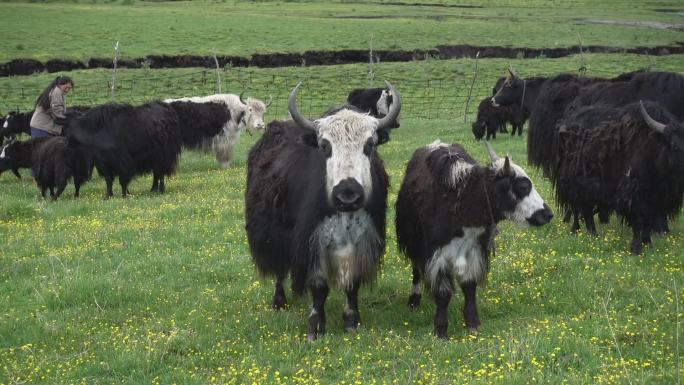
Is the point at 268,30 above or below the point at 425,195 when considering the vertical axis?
below

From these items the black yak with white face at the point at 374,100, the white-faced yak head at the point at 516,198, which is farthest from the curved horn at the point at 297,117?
the black yak with white face at the point at 374,100

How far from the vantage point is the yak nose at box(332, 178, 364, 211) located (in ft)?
18.4

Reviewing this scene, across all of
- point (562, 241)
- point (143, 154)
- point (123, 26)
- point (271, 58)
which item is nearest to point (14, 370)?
point (562, 241)

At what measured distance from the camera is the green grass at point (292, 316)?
5.36m

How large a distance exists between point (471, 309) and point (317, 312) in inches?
48.8

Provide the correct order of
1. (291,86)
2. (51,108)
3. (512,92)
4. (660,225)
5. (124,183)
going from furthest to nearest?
(291,86) < (512,92) < (51,108) < (124,183) < (660,225)

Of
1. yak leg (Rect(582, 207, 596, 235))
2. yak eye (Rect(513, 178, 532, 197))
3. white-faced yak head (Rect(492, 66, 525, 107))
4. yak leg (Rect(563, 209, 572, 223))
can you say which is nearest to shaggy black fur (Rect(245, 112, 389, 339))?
yak eye (Rect(513, 178, 532, 197))

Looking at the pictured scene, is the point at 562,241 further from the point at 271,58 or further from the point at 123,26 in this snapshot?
the point at 123,26

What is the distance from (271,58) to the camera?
135ft

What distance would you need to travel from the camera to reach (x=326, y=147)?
6066 mm

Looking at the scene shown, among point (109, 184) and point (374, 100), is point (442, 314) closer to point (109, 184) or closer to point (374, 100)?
point (109, 184)

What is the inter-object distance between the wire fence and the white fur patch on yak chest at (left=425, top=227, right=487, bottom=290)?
64.4ft

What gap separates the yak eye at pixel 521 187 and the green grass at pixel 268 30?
118 feet

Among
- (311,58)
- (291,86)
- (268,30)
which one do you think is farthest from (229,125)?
(268,30)
